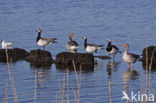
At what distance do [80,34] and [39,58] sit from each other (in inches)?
416

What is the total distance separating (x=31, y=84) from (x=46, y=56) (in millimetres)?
5247

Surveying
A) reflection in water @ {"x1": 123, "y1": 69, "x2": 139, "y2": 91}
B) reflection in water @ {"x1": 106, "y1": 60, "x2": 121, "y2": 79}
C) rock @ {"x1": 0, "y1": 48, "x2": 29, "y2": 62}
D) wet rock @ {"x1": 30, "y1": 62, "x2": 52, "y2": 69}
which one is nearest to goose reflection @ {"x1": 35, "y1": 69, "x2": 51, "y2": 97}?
wet rock @ {"x1": 30, "y1": 62, "x2": 52, "y2": 69}

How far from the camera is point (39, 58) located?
21.6 meters

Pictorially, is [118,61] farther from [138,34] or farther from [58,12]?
[58,12]

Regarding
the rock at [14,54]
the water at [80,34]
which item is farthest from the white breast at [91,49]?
the rock at [14,54]

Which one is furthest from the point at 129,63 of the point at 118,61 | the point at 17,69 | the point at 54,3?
the point at 54,3

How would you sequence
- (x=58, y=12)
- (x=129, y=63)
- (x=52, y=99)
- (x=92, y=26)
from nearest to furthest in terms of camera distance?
(x=52, y=99) → (x=129, y=63) → (x=92, y=26) → (x=58, y=12)

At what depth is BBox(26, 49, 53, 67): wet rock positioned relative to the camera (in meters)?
21.2

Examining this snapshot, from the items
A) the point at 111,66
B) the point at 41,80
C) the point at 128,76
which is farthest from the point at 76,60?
the point at 41,80

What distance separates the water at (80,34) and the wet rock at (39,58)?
0.45m

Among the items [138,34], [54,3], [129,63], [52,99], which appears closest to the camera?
[52,99]

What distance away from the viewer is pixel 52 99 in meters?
13.9

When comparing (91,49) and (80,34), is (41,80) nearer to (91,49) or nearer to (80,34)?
(91,49)

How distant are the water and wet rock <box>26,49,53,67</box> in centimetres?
45
